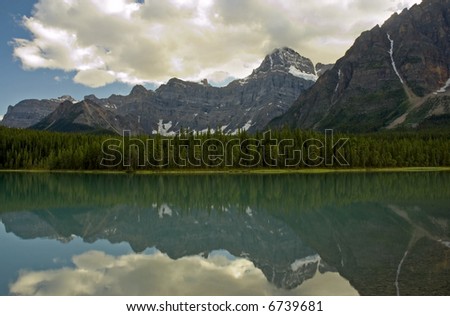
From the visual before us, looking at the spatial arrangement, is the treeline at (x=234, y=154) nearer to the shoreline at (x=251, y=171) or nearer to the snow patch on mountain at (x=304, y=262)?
the shoreline at (x=251, y=171)

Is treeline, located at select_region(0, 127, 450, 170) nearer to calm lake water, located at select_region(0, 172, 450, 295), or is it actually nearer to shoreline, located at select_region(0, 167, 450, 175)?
shoreline, located at select_region(0, 167, 450, 175)

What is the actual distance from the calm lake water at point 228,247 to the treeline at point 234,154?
9135 centimetres

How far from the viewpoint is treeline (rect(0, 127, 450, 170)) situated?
522 feet

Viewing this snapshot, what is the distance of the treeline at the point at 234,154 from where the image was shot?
159000 mm

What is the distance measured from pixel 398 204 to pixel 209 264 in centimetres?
3998

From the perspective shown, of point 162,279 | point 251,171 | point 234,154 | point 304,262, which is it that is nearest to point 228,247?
point 304,262

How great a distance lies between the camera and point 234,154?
6329 inches

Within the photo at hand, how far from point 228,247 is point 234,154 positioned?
12520 centimetres

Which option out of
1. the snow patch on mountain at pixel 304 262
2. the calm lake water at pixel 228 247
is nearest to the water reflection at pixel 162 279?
the calm lake water at pixel 228 247

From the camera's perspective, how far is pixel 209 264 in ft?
99.1

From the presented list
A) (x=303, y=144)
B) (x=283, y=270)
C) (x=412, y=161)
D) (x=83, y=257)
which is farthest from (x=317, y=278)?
(x=412, y=161)

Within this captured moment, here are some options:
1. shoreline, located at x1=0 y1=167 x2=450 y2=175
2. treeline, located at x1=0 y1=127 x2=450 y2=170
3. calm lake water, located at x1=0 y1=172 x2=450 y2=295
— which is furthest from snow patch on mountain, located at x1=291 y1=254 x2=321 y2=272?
treeline, located at x1=0 y1=127 x2=450 y2=170

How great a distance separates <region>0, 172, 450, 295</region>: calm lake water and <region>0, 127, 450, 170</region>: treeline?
91.3m
